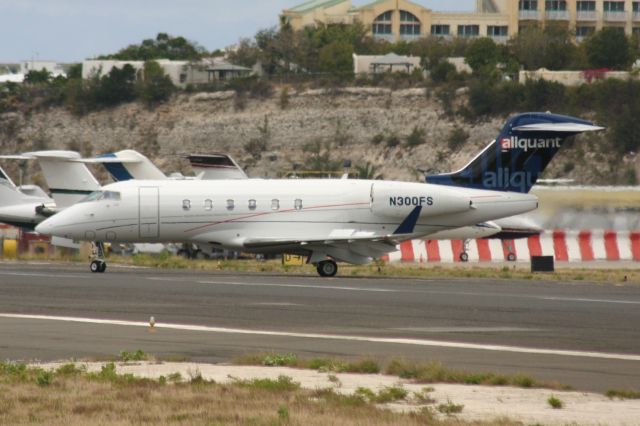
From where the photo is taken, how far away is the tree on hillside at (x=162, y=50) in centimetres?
15675

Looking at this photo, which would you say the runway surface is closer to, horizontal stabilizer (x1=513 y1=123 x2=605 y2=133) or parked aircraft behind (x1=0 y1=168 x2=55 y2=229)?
horizontal stabilizer (x1=513 y1=123 x2=605 y2=133)

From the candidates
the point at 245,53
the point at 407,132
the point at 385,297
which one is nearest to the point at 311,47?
the point at 245,53

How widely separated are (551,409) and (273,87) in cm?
11402

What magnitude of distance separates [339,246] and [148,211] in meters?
5.83

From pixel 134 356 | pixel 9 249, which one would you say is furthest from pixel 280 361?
pixel 9 249

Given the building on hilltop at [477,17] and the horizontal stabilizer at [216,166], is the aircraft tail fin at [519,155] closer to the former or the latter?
the horizontal stabilizer at [216,166]

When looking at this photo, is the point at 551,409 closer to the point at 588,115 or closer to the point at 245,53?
the point at 588,115

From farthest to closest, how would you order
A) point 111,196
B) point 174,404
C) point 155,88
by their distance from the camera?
point 155,88 < point 111,196 < point 174,404

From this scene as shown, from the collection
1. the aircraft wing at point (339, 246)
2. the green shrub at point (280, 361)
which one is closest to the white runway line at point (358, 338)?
the green shrub at point (280, 361)

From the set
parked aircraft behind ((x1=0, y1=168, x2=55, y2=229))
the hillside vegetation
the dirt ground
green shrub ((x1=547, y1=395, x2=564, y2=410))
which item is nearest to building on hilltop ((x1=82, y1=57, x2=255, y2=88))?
the hillside vegetation

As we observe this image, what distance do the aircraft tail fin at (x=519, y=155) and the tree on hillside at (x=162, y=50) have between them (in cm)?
11019

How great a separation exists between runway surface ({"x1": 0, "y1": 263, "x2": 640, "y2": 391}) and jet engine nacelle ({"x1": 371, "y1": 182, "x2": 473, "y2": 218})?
3.41 meters

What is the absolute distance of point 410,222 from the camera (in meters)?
41.0

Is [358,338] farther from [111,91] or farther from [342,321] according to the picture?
[111,91]
